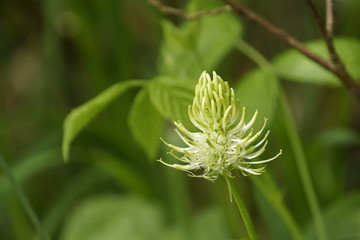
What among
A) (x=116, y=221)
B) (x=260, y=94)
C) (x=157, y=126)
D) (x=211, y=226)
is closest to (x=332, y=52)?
(x=260, y=94)

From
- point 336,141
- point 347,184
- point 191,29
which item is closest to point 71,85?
point 347,184

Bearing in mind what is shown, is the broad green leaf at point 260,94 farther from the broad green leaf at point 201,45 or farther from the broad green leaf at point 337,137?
the broad green leaf at point 337,137

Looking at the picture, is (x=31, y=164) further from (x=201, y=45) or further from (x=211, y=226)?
(x=201, y=45)

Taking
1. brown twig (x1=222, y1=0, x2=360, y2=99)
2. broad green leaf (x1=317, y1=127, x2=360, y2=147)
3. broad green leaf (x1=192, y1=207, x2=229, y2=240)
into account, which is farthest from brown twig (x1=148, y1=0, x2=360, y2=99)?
broad green leaf (x1=192, y1=207, x2=229, y2=240)

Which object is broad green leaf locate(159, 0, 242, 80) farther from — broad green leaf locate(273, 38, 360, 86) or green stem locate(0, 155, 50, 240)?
green stem locate(0, 155, 50, 240)

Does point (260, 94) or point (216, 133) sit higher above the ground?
point (216, 133)

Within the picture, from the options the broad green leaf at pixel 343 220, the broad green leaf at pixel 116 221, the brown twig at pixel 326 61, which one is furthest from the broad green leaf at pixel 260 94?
the broad green leaf at pixel 116 221

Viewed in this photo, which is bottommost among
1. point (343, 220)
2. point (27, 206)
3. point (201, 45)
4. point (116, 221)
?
point (116, 221)
